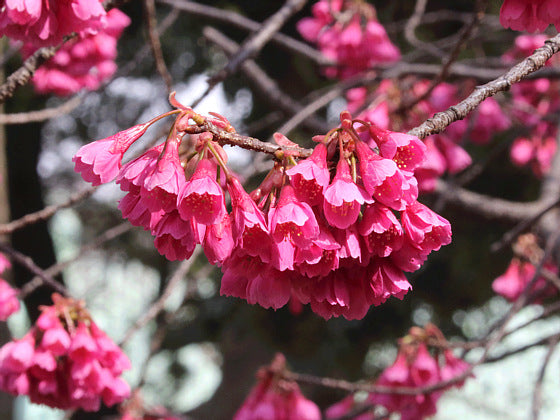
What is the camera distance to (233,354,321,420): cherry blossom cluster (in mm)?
2107

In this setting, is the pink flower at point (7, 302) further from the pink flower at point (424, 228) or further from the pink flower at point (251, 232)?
the pink flower at point (424, 228)

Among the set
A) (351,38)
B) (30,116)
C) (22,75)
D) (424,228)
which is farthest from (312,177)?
(351,38)

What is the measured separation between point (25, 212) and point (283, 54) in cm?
226

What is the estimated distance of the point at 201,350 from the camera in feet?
17.4

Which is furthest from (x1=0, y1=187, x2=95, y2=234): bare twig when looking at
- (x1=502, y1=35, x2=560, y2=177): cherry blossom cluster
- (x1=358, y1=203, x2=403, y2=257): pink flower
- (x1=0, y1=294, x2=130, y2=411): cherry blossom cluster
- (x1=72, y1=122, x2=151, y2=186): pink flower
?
(x1=502, y1=35, x2=560, y2=177): cherry blossom cluster

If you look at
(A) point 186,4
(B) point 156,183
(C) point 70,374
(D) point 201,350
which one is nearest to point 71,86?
(A) point 186,4

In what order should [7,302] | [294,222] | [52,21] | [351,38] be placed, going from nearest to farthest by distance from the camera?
[294,222] → [52,21] → [7,302] → [351,38]

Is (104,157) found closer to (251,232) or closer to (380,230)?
(251,232)

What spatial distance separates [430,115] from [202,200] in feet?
5.69

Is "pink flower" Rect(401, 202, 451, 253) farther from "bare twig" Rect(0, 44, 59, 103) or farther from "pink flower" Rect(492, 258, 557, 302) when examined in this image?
"pink flower" Rect(492, 258, 557, 302)

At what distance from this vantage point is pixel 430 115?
2.27 meters

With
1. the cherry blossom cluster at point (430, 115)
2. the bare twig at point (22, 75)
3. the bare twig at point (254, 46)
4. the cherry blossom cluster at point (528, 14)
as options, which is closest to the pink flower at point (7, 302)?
the bare twig at point (22, 75)

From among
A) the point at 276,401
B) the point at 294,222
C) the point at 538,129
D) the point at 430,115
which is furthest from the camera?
the point at 538,129

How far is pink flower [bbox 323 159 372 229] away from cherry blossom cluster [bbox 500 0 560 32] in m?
0.41
